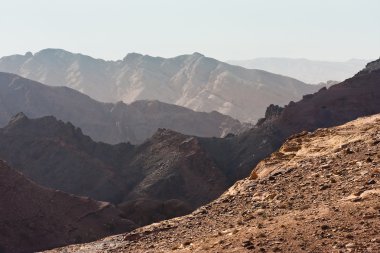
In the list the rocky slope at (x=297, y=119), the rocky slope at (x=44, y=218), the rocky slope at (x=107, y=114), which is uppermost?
the rocky slope at (x=107, y=114)

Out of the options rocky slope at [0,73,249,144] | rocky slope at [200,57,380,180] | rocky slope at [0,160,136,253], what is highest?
rocky slope at [0,73,249,144]

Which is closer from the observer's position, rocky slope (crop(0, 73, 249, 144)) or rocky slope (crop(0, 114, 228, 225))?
rocky slope (crop(0, 114, 228, 225))

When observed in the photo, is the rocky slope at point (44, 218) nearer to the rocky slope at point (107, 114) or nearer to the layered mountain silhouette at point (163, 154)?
the layered mountain silhouette at point (163, 154)

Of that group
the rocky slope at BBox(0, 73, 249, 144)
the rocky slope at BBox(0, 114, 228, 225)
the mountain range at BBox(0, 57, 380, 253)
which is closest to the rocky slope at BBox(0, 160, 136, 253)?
the mountain range at BBox(0, 57, 380, 253)

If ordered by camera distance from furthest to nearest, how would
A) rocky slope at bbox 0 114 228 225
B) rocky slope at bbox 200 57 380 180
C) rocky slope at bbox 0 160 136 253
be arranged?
1. rocky slope at bbox 200 57 380 180
2. rocky slope at bbox 0 114 228 225
3. rocky slope at bbox 0 160 136 253

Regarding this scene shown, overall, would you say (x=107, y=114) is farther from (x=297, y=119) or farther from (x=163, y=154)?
(x=297, y=119)

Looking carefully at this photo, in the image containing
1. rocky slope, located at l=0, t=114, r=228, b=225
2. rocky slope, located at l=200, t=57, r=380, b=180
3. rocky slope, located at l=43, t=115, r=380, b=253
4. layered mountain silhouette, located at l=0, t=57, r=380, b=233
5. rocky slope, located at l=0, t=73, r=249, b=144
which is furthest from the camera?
rocky slope, located at l=0, t=73, r=249, b=144

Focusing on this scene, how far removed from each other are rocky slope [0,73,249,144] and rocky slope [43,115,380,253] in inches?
3546

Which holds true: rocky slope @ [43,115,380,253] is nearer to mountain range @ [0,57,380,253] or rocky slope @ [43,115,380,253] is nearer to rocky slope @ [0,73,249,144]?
mountain range @ [0,57,380,253]

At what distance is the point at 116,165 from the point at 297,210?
55.7 meters

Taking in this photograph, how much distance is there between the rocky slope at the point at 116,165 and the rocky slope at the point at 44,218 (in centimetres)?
1004

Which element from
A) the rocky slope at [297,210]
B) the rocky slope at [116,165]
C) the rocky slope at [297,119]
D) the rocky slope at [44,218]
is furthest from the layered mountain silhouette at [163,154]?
the rocky slope at [297,210]

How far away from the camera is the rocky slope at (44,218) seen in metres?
39.5

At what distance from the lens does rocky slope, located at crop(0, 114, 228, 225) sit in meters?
57.6
